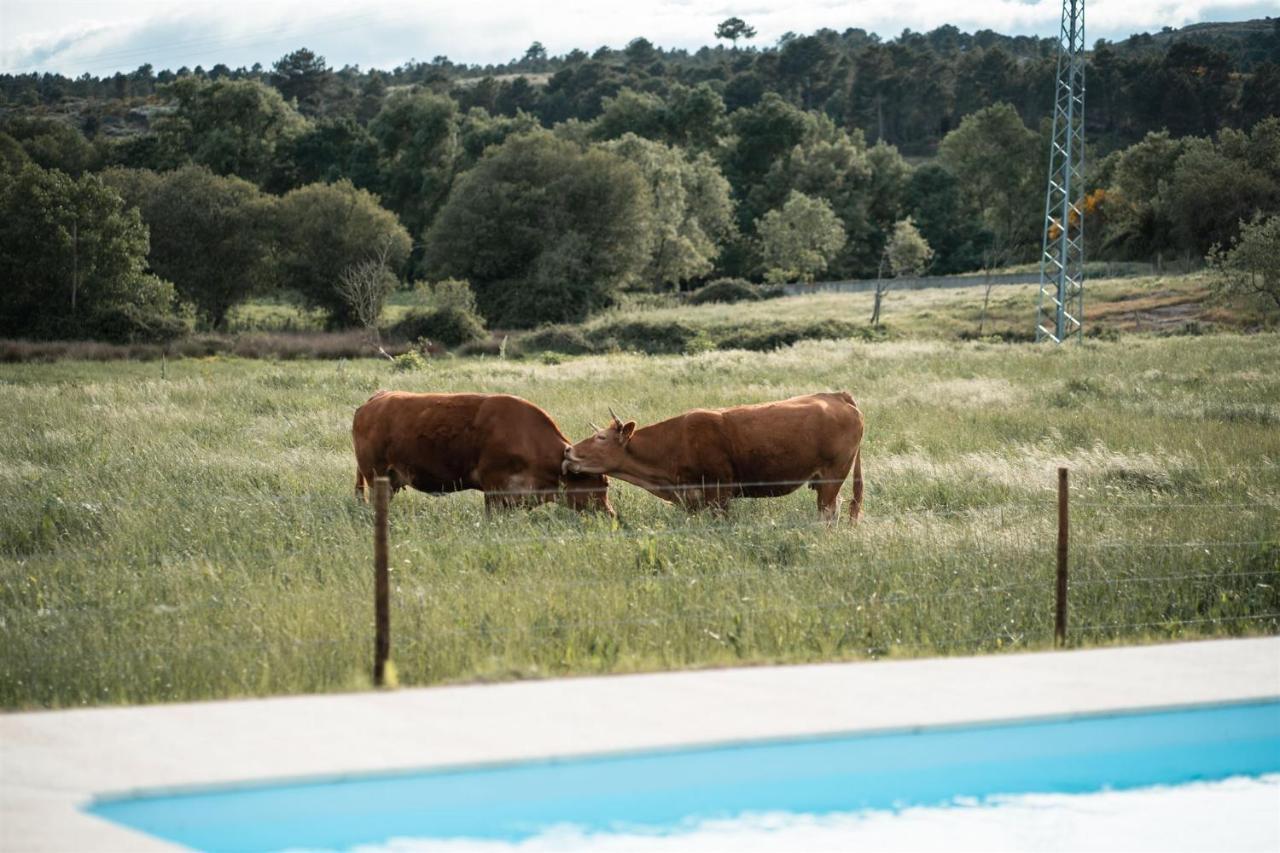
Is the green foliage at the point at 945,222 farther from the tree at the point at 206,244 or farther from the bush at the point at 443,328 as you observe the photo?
the tree at the point at 206,244

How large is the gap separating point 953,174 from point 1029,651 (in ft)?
314

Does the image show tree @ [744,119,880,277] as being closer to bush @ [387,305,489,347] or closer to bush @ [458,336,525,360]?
bush @ [387,305,489,347]

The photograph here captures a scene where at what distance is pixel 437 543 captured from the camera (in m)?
10.3

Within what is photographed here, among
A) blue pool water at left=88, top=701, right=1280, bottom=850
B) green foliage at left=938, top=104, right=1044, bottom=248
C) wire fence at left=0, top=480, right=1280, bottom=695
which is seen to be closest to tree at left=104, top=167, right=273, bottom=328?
green foliage at left=938, top=104, right=1044, bottom=248

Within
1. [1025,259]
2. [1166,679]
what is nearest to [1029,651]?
[1166,679]

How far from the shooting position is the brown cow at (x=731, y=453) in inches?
507

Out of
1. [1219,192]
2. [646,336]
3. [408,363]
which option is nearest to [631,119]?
[1219,192]

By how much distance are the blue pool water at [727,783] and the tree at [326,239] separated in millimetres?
58607

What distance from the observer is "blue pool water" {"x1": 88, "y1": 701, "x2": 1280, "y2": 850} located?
18.8 feet

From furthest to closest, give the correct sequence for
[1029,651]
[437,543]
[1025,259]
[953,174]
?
[953,174], [1025,259], [437,543], [1029,651]

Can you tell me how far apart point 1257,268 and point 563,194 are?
1337 inches

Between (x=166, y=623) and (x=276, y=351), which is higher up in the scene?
(x=166, y=623)

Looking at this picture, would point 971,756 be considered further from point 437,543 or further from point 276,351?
point 276,351

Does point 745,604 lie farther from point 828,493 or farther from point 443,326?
point 443,326
